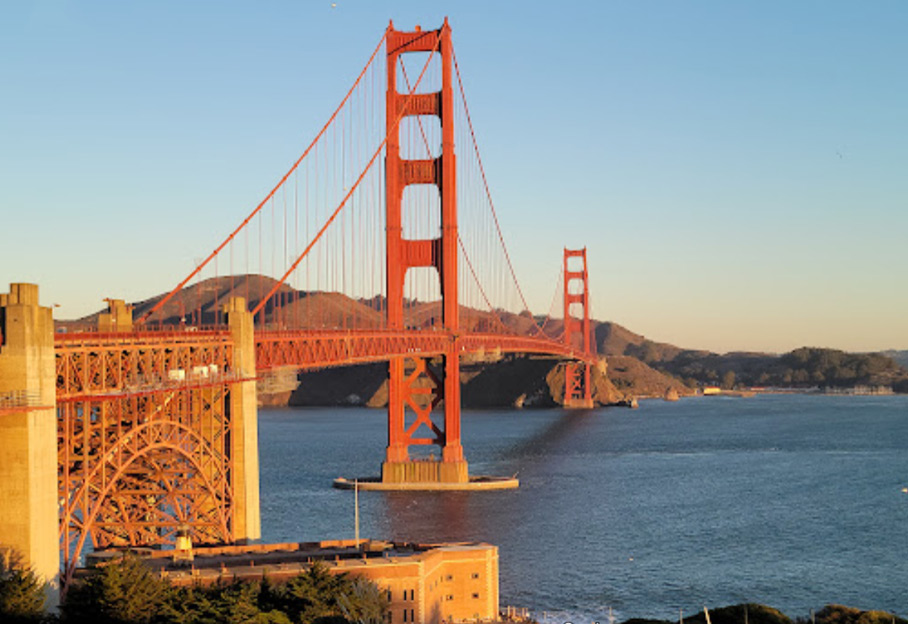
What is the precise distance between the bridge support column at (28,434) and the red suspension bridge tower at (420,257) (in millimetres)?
38082

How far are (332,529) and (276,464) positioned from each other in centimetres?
3130

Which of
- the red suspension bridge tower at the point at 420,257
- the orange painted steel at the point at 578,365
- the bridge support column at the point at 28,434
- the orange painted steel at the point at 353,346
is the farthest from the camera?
the orange painted steel at the point at 578,365

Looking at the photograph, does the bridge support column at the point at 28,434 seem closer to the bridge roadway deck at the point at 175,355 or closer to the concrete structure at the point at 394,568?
the bridge roadway deck at the point at 175,355

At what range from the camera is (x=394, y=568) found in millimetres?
34688

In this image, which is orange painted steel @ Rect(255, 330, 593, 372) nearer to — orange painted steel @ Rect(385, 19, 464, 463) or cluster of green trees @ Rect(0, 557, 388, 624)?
orange painted steel @ Rect(385, 19, 464, 463)

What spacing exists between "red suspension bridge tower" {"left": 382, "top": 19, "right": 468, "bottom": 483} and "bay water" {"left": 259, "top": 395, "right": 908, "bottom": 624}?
3.57m

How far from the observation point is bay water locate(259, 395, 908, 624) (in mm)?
42031

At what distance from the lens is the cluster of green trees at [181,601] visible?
→ 26.5 m

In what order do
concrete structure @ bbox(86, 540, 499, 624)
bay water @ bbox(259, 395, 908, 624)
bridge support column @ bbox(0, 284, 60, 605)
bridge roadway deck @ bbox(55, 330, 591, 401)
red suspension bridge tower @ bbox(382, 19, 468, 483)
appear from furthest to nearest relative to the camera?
red suspension bridge tower @ bbox(382, 19, 468, 483), bay water @ bbox(259, 395, 908, 624), concrete structure @ bbox(86, 540, 499, 624), bridge roadway deck @ bbox(55, 330, 591, 401), bridge support column @ bbox(0, 284, 60, 605)

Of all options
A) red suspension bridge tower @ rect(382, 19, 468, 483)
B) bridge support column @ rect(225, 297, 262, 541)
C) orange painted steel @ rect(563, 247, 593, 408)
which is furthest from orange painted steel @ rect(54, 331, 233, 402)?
orange painted steel @ rect(563, 247, 593, 408)

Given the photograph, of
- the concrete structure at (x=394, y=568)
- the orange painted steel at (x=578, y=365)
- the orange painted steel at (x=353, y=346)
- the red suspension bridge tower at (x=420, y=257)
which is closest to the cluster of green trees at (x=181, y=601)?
the concrete structure at (x=394, y=568)

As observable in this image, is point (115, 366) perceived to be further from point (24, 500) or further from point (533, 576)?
point (533, 576)

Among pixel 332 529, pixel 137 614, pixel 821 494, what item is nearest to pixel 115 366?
pixel 137 614

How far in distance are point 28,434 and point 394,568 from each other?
10692mm
